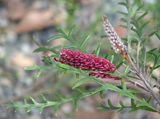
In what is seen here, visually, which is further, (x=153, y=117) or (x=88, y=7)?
(x=88, y=7)

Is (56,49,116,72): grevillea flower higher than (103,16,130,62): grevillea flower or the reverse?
the reverse

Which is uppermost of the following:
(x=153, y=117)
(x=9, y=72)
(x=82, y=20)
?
(x=82, y=20)

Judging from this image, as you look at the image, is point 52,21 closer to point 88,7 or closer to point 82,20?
point 88,7

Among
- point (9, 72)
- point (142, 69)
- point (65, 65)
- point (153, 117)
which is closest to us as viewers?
point (65, 65)

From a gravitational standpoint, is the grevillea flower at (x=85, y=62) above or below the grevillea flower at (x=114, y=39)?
below

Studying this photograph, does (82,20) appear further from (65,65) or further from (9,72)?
(65,65)

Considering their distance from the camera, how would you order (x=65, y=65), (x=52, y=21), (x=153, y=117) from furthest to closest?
(x=52, y=21) < (x=153, y=117) < (x=65, y=65)

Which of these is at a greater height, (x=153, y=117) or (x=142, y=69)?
(x=142, y=69)

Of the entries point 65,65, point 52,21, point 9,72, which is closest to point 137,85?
point 65,65

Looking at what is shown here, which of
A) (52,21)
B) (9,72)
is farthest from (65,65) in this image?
(52,21)
